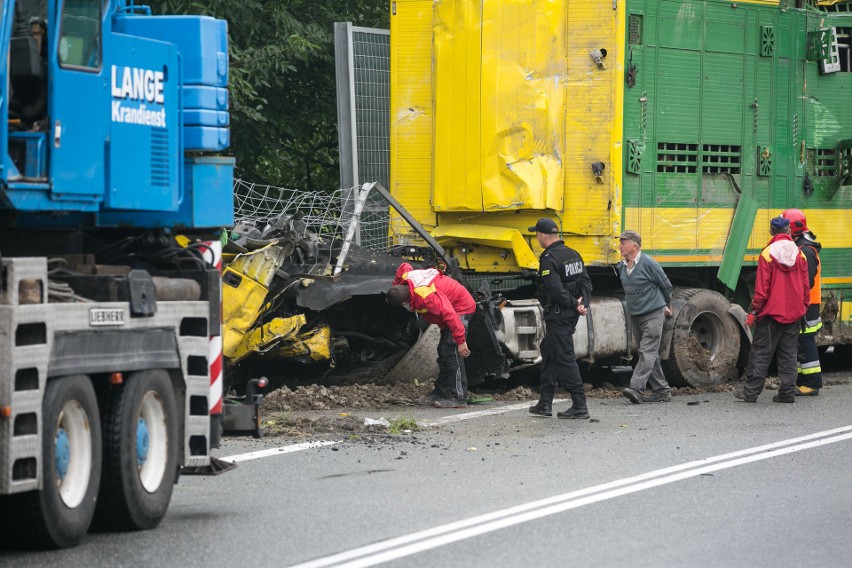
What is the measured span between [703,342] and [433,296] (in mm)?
4163

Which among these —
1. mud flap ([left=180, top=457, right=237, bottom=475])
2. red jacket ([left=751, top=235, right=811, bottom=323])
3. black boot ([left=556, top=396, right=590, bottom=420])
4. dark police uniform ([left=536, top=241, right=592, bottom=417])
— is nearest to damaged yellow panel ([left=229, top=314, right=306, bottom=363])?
dark police uniform ([left=536, top=241, right=592, bottom=417])

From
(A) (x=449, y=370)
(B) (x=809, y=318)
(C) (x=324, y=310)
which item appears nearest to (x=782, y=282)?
(B) (x=809, y=318)

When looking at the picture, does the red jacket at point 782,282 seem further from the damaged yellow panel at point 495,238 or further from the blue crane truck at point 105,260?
the blue crane truck at point 105,260

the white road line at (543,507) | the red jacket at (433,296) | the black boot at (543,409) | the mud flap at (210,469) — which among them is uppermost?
the red jacket at (433,296)

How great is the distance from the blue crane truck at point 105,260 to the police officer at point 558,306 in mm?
4570

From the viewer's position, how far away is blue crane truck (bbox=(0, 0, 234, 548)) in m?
6.61

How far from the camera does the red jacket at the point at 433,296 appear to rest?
12.9 metres

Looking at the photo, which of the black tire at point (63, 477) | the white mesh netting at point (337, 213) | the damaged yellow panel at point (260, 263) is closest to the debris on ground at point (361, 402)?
the damaged yellow panel at point (260, 263)

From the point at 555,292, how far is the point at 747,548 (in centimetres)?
573

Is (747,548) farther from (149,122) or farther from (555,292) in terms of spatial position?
(555,292)

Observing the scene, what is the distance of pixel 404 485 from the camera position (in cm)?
881

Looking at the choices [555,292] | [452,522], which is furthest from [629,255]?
[452,522]

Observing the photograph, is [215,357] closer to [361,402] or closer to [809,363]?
[361,402]

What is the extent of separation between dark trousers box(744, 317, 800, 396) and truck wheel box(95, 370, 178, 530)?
7.39m
